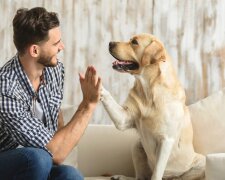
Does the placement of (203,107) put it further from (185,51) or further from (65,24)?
(65,24)

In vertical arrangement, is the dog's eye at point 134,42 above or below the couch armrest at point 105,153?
above

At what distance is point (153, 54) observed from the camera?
2.54 meters

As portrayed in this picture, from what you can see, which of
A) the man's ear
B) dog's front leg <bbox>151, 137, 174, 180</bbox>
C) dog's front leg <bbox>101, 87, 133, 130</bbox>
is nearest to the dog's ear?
dog's front leg <bbox>101, 87, 133, 130</bbox>

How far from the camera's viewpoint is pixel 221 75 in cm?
312

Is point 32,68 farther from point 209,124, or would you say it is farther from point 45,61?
point 209,124

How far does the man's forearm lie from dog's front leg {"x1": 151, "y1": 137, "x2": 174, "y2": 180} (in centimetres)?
56

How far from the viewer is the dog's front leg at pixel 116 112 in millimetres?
2564

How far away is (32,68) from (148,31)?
1081 millimetres

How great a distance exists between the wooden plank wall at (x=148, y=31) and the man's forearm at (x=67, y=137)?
39.5 inches

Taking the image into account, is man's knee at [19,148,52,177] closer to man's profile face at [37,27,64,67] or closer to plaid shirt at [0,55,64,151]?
plaid shirt at [0,55,64,151]

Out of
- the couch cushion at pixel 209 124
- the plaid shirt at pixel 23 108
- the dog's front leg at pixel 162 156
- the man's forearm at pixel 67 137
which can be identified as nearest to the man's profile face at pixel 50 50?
the plaid shirt at pixel 23 108

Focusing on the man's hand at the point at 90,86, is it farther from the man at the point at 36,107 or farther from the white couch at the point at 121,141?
the white couch at the point at 121,141

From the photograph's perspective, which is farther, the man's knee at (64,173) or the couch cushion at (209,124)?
the couch cushion at (209,124)

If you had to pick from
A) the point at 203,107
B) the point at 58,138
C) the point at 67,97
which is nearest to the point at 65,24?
the point at 67,97
